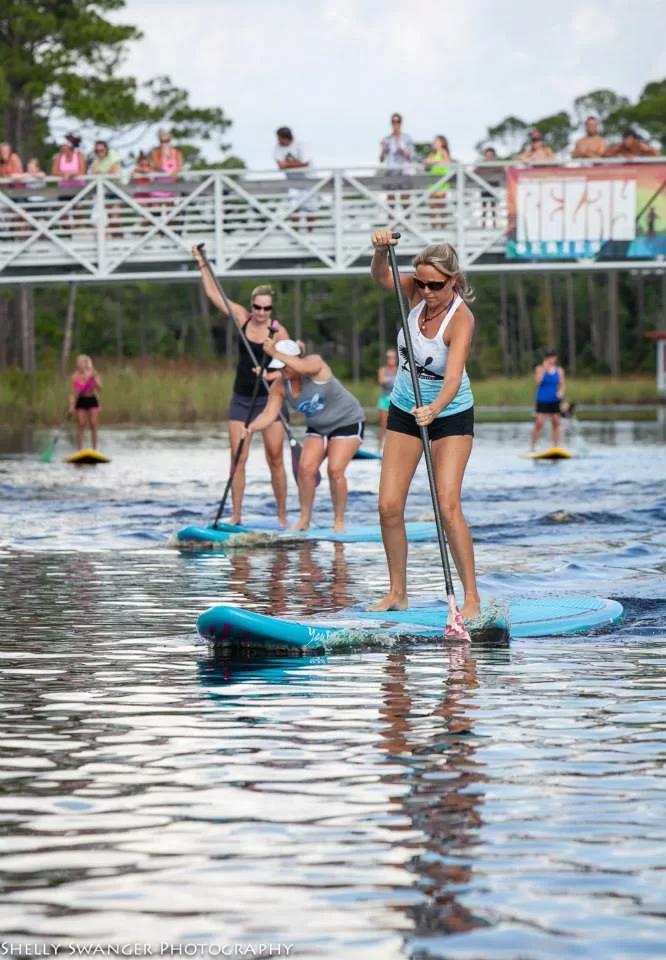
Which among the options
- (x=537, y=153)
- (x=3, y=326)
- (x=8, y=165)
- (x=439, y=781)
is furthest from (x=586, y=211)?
(x=3, y=326)

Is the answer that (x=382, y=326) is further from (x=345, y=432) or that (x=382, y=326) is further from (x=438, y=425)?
(x=438, y=425)

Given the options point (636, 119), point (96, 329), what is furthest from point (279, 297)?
point (636, 119)

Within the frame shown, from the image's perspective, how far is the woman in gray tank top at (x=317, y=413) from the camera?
13.5 metres

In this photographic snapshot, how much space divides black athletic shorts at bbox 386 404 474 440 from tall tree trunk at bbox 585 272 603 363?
76230 mm

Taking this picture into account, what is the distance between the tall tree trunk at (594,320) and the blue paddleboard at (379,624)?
2980 inches

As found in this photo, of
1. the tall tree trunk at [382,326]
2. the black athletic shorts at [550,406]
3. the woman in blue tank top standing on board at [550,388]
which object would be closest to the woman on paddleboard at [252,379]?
the woman in blue tank top standing on board at [550,388]

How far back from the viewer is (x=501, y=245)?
1100 inches

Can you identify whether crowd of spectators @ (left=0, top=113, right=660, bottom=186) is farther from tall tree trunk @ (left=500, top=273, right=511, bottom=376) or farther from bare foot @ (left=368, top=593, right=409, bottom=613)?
tall tree trunk @ (left=500, top=273, right=511, bottom=376)

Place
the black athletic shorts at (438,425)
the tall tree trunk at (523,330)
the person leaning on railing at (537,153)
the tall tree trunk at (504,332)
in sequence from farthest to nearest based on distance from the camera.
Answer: the tall tree trunk at (523,330), the tall tree trunk at (504,332), the person leaning on railing at (537,153), the black athletic shorts at (438,425)

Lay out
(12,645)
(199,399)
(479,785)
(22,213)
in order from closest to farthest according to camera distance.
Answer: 1. (479,785)
2. (12,645)
3. (22,213)
4. (199,399)

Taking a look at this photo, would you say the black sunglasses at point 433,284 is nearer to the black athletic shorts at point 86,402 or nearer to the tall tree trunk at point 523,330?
the black athletic shorts at point 86,402

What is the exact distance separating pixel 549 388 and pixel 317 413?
521 inches

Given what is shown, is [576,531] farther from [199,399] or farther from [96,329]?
[96,329]

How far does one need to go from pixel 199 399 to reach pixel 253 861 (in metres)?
37.1
